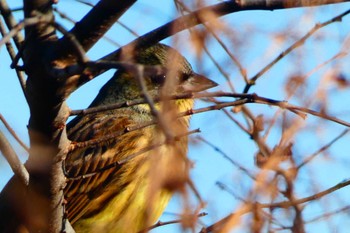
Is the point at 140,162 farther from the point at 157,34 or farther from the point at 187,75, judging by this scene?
the point at 157,34

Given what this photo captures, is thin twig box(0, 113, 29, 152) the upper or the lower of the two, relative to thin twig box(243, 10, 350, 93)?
lower

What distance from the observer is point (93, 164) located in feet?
19.3

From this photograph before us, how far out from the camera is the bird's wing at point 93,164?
5781 millimetres

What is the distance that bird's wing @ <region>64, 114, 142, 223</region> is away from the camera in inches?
228

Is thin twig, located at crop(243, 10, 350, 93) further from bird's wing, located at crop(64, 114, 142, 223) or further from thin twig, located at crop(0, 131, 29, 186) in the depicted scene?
bird's wing, located at crop(64, 114, 142, 223)

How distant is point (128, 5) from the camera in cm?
320

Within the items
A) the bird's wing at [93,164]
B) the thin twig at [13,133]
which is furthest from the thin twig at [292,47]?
the bird's wing at [93,164]

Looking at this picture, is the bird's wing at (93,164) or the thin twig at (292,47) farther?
the bird's wing at (93,164)

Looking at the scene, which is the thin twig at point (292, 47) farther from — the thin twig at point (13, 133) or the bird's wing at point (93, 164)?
the bird's wing at point (93, 164)

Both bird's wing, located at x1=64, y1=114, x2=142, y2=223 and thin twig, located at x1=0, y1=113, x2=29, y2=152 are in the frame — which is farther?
bird's wing, located at x1=64, y1=114, x2=142, y2=223

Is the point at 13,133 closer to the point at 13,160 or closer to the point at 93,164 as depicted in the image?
the point at 13,160

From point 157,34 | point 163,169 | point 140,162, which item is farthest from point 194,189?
point 140,162

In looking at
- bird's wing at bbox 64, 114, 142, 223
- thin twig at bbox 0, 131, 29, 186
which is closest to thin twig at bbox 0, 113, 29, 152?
thin twig at bbox 0, 131, 29, 186

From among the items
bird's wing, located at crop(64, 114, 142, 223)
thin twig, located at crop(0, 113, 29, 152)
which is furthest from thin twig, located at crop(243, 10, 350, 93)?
bird's wing, located at crop(64, 114, 142, 223)
